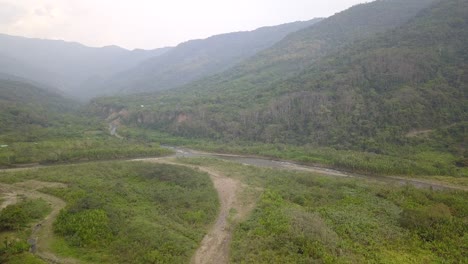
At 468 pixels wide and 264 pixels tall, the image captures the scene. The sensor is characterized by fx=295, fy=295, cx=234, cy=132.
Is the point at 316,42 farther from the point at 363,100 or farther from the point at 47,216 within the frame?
the point at 47,216

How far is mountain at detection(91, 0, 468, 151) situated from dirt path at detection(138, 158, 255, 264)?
29.2 m

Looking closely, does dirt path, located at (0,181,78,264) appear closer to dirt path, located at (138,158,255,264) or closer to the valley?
the valley

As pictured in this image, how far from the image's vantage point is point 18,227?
24.0 meters

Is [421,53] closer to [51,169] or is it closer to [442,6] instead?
[442,6]

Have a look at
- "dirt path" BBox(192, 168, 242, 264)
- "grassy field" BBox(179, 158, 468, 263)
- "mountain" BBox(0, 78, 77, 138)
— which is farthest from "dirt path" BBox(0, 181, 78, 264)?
"mountain" BBox(0, 78, 77, 138)

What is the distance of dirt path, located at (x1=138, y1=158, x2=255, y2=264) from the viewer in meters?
21.3

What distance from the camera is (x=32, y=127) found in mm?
67000

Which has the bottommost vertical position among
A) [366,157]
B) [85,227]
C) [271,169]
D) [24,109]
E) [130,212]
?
[366,157]

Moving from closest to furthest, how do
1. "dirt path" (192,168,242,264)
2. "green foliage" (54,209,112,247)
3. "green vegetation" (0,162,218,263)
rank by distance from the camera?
"dirt path" (192,168,242,264)
"green vegetation" (0,162,218,263)
"green foliage" (54,209,112,247)

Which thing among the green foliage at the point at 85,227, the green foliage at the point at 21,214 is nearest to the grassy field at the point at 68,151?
the green foliage at the point at 21,214

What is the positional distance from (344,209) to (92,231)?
22.6 metres

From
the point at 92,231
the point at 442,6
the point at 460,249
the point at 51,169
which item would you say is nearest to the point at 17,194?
the point at 51,169

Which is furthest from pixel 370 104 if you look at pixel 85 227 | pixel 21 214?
pixel 21 214

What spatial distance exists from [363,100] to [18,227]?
63207 millimetres
